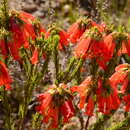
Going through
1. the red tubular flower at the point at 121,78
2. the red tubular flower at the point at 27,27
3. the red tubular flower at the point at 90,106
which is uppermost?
the red tubular flower at the point at 27,27

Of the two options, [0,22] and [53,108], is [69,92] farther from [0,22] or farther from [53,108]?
[0,22]

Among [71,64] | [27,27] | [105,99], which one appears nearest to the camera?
[105,99]

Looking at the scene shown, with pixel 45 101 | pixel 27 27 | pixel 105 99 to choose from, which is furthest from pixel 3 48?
pixel 105 99

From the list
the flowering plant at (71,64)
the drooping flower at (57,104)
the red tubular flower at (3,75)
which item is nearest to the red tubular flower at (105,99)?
the flowering plant at (71,64)

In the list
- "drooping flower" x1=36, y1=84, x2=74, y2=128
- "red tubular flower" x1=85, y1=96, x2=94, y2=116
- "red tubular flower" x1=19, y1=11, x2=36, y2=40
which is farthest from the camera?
"red tubular flower" x1=19, y1=11, x2=36, y2=40

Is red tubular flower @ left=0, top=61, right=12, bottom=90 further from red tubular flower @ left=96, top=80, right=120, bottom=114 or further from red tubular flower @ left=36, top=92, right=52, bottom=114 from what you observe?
red tubular flower @ left=96, top=80, right=120, bottom=114

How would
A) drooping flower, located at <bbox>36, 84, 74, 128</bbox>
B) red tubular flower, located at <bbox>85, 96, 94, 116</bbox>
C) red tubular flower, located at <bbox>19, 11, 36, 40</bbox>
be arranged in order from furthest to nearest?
red tubular flower, located at <bbox>19, 11, 36, 40</bbox> → red tubular flower, located at <bbox>85, 96, 94, 116</bbox> → drooping flower, located at <bbox>36, 84, 74, 128</bbox>

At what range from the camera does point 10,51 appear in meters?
2.11

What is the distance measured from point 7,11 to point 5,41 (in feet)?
0.52

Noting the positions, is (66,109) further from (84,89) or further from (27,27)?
(27,27)

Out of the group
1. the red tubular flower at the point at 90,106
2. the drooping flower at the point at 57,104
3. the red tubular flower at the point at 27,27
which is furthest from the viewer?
the red tubular flower at the point at 27,27

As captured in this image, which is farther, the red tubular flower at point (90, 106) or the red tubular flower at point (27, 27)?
the red tubular flower at point (27, 27)

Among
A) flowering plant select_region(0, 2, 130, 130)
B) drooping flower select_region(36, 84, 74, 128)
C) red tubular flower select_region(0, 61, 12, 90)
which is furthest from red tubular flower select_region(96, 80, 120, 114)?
red tubular flower select_region(0, 61, 12, 90)

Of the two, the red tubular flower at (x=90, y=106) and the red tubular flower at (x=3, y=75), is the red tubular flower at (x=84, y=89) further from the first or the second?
the red tubular flower at (x=3, y=75)
